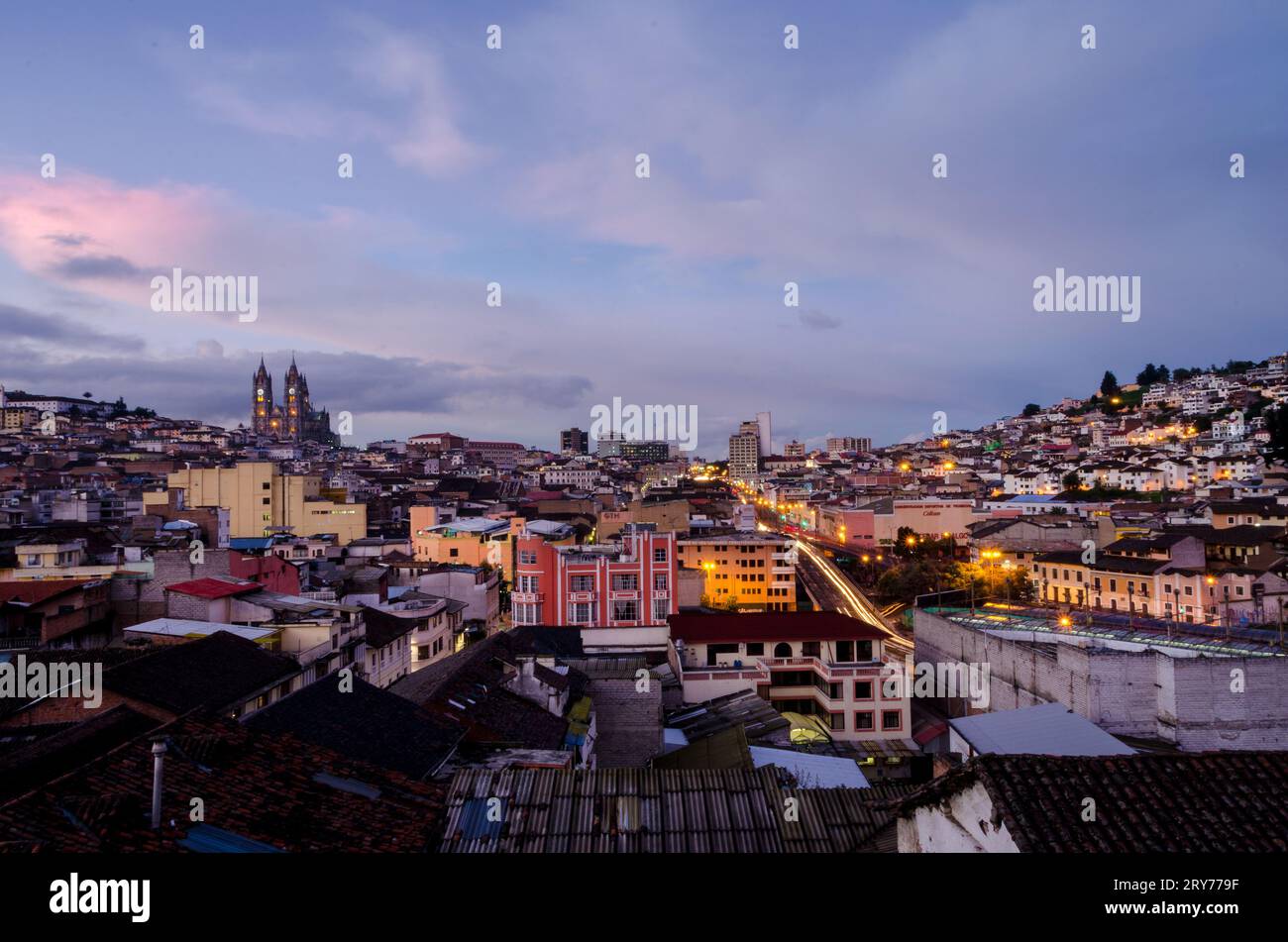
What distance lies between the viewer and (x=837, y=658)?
22688 millimetres

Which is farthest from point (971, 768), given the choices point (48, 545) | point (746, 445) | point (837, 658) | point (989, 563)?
point (746, 445)

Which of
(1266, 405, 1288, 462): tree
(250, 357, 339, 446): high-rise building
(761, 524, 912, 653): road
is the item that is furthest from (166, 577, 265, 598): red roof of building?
(250, 357, 339, 446): high-rise building

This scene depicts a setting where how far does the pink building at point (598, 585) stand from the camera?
87.9 feet

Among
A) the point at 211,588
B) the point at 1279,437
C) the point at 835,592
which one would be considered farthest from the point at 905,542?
the point at 211,588

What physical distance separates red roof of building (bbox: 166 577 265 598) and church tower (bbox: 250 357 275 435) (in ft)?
426

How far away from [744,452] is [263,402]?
9420 centimetres

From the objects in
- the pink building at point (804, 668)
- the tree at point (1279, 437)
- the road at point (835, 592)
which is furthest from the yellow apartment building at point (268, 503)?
the tree at point (1279, 437)

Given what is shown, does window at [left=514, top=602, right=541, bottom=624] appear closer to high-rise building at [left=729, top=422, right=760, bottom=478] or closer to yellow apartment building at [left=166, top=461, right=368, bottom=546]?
yellow apartment building at [left=166, top=461, right=368, bottom=546]

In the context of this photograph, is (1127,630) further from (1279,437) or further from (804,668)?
(1279,437)

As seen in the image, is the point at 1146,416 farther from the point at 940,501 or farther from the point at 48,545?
the point at 48,545

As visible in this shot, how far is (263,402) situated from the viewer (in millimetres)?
136750

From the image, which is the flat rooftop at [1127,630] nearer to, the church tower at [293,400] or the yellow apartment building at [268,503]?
the yellow apartment building at [268,503]

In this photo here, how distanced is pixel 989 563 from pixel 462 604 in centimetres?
3144

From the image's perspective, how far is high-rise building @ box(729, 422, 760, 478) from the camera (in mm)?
161750
